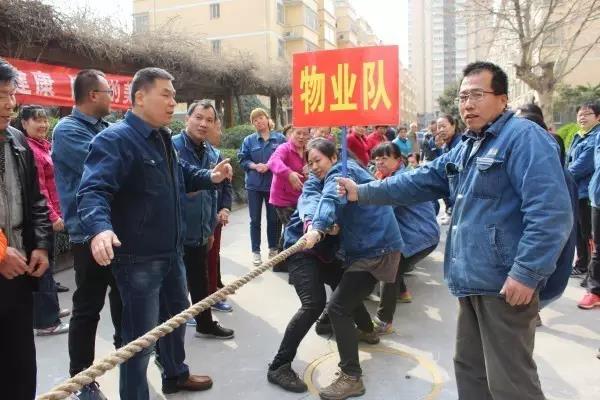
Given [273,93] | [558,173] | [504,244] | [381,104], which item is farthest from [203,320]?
[273,93]

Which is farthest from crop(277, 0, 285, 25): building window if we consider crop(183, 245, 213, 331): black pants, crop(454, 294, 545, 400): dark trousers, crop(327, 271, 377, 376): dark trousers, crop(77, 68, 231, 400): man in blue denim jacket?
crop(454, 294, 545, 400): dark trousers

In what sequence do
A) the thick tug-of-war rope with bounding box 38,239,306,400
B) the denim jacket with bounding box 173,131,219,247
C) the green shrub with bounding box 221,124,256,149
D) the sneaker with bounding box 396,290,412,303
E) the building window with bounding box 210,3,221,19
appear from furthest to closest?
the building window with bounding box 210,3,221,19 → the green shrub with bounding box 221,124,256,149 → the sneaker with bounding box 396,290,412,303 → the denim jacket with bounding box 173,131,219,247 → the thick tug-of-war rope with bounding box 38,239,306,400

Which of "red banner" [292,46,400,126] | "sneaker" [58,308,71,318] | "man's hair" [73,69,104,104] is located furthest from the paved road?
"man's hair" [73,69,104,104]

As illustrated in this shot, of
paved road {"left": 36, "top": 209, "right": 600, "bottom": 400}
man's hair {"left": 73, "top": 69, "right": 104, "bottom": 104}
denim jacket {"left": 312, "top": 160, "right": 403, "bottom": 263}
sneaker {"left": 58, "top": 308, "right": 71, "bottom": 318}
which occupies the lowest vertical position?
paved road {"left": 36, "top": 209, "right": 600, "bottom": 400}

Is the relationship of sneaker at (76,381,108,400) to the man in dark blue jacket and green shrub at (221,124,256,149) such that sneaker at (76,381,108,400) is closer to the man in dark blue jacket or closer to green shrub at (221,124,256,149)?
the man in dark blue jacket

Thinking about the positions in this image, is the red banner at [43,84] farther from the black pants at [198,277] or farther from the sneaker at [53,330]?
the black pants at [198,277]

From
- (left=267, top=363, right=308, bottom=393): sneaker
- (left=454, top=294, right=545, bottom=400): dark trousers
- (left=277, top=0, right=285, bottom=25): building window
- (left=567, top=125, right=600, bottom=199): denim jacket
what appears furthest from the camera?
(left=277, top=0, right=285, bottom=25): building window

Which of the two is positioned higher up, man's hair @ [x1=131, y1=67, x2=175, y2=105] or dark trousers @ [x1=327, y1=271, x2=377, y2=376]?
man's hair @ [x1=131, y1=67, x2=175, y2=105]

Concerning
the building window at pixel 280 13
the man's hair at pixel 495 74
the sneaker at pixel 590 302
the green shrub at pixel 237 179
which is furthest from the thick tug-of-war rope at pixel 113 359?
the building window at pixel 280 13

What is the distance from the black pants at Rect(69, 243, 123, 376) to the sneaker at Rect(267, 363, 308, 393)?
108 cm

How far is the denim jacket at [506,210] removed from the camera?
1978mm

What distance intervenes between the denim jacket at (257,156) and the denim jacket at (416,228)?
7.40 feet

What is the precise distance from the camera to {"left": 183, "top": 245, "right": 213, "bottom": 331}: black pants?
3773mm

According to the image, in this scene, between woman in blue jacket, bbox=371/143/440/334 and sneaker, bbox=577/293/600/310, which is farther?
sneaker, bbox=577/293/600/310
